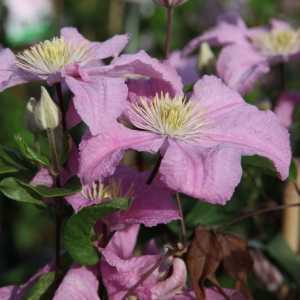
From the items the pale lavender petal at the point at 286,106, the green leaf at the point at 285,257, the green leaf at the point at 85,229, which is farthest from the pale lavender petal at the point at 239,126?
the green leaf at the point at 285,257

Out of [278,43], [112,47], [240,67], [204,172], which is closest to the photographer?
[204,172]

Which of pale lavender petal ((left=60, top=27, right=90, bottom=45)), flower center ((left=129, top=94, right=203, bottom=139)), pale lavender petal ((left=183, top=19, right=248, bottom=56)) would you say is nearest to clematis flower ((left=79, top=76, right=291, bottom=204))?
flower center ((left=129, top=94, right=203, bottom=139))

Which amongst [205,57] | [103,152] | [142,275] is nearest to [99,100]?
[103,152]

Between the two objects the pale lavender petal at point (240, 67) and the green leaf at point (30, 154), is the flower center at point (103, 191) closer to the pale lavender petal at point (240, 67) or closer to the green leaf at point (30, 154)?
the green leaf at point (30, 154)

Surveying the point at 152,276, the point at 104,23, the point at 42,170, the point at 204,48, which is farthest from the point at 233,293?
the point at 104,23

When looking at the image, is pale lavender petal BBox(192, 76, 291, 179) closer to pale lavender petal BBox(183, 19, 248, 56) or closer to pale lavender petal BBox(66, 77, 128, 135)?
pale lavender petal BBox(66, 77, 128, 135)

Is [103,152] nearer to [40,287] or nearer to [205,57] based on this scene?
[40,287]

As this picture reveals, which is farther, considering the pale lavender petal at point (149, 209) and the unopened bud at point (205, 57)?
the unopened bud at point (205, 57)
